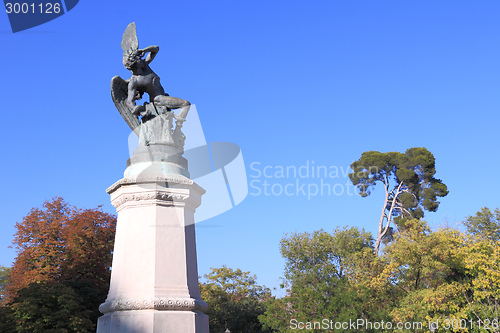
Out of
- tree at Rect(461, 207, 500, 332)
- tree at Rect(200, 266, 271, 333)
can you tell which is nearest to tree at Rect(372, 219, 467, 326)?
tree at Rect(461, 207, 500, 332)

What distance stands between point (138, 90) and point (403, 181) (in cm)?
4154

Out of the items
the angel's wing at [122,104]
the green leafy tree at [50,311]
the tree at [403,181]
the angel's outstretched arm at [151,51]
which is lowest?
the green leafy tree at [50,311]

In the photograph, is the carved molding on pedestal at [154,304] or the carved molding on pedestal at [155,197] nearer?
the carved molding on pedestal at [154,304]

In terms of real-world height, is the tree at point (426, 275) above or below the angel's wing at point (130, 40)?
below

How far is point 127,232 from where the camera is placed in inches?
305

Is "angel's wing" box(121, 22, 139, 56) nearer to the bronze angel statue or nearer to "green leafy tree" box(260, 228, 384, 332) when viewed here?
the bronze angel statue

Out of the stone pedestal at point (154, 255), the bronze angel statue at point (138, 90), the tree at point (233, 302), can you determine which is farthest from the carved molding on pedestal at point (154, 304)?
the tree at point (233, 302)

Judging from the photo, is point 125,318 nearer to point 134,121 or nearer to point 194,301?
point 194,301

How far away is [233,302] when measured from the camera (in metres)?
40.2

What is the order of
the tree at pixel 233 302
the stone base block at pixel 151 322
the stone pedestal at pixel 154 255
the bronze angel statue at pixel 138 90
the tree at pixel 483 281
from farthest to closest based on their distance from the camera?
the tree at pixel 233 302 < the tree at pixel 483 281 < the bronze angel statue at pixel 138 90 < the stone pedestal at pixel 154 255 < the stone base block at pixel 151 322

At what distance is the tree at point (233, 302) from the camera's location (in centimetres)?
3919

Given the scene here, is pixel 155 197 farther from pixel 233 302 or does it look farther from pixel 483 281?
pixel 233 302

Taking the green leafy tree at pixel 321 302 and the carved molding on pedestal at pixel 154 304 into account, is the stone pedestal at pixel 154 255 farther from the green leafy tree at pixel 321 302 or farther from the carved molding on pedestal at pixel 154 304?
the green leafy tree at pixel 321 302

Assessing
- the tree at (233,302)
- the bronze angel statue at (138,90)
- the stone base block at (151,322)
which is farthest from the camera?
the tree at (233,302)
